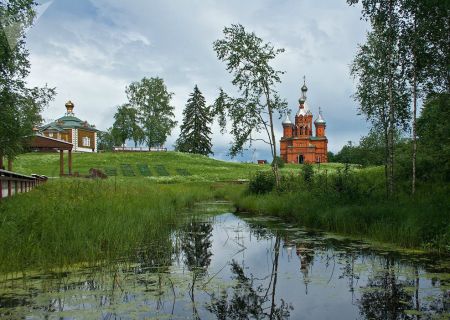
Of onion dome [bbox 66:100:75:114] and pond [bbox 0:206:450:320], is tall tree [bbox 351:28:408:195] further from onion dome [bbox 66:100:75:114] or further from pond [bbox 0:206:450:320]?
onion dome [bbox 66:100:75:114]

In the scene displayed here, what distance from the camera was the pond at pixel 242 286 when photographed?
474cm

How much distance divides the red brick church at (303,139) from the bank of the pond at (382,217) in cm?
7534

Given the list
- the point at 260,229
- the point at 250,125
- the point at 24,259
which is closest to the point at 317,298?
the point at 24,259

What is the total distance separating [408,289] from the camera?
5566 millimetres

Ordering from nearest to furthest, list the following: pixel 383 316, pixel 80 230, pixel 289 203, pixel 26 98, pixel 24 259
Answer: pixel 383 316, pixel 24 259, pixel 80 230, pixel 289 203, pixel 26 98

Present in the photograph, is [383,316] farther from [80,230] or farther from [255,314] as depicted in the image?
[80,230]

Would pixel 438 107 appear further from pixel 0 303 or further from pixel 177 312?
pixel 0 303

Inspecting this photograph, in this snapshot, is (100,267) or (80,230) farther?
(80,230)

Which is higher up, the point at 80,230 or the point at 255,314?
the point at 80,230

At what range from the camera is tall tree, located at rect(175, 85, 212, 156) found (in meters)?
76.8

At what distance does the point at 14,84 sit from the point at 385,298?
15.4 metres

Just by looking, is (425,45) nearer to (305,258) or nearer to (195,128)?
(305,258)

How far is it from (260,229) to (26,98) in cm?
1126

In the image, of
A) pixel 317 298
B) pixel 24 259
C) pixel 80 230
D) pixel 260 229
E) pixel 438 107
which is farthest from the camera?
pixel 438 107
